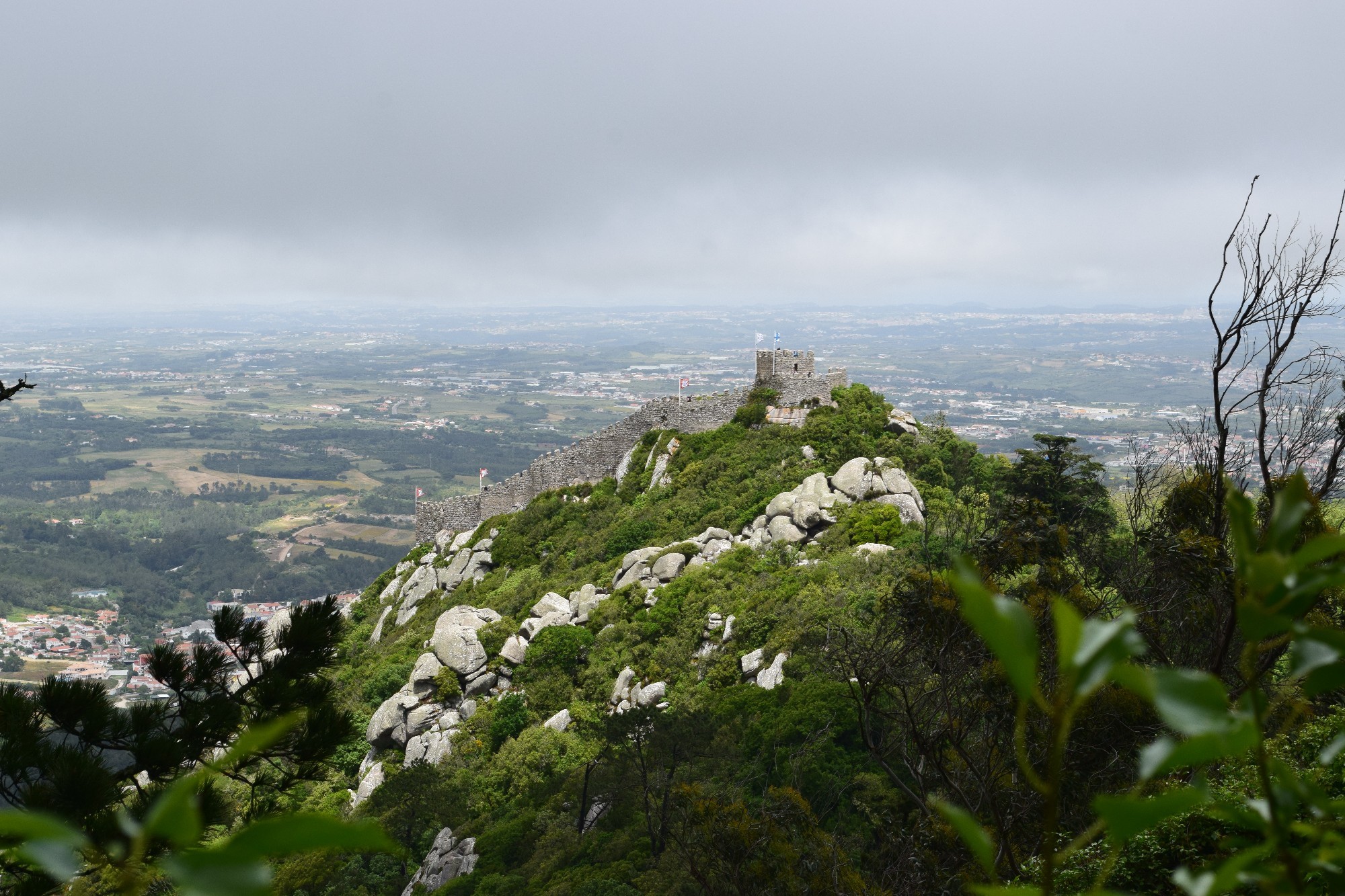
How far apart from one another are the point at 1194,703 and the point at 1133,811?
0.49 feet

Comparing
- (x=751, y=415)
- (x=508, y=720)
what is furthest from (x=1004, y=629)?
(x=751, y=415)

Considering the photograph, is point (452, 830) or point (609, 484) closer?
point (452, 830)

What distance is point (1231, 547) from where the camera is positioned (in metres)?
8.67

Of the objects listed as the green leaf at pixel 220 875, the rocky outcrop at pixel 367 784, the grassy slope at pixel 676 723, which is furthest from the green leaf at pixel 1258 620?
the rocky outcrop at pixel 367 784

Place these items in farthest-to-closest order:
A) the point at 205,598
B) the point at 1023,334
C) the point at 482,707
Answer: the point at 1023,334, the point at 205,598, the point at 482,707

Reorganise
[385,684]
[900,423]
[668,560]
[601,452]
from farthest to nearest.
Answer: [601,452] → [900,423] → [668,560] → [385,684]

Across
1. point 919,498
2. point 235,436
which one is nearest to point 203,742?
point 919,498

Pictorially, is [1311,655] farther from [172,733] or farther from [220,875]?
[172,733]

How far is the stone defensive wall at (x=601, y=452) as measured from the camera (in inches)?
1072

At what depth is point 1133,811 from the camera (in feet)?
3.42

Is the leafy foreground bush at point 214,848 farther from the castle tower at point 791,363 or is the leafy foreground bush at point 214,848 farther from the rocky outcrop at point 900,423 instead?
the castle tower at point 791,363

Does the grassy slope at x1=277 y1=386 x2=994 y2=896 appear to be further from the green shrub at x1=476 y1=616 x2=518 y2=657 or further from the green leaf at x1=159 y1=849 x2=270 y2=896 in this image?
the green leaf at x1=159 y1=849 x2=270 y2=896

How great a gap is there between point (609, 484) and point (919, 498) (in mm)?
12168

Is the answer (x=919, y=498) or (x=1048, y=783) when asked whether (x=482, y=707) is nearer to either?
(x=919, y=498)
